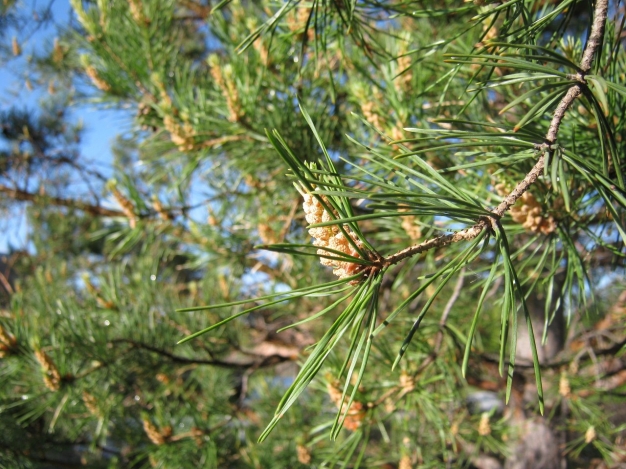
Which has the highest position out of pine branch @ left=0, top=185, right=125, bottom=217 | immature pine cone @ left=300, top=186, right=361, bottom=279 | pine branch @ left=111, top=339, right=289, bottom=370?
immature pine cone @ left=300, top=186, right=361, bottom=279

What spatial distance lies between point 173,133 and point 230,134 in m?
0.08

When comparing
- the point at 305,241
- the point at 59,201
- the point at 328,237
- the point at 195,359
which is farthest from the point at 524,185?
the point at 59,201

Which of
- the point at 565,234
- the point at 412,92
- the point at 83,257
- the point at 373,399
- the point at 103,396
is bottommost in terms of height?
the point at 83,257

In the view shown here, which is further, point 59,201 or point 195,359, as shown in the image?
point 59,201

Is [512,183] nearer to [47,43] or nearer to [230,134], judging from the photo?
[230,134]

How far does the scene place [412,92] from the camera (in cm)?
63

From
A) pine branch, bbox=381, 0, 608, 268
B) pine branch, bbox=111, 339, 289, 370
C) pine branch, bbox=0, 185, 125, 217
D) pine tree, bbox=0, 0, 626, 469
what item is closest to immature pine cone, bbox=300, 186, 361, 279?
pine branch, bbox=381, 0, 608, 268

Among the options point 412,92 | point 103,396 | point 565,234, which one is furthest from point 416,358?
point 103,396

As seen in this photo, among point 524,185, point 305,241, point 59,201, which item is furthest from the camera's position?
point 59,201

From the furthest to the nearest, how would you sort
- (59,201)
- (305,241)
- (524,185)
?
(59,201) < (305,241) < (524,185)

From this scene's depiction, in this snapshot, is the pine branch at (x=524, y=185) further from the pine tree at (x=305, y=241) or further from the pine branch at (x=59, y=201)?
the pine branch at (x=59, y=201)

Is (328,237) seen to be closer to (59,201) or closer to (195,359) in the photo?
(195,359)

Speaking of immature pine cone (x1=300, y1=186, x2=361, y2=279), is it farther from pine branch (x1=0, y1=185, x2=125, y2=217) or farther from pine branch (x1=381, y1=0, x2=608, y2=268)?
pine branch (x1=0, y1=185, x2=125, y2=217)

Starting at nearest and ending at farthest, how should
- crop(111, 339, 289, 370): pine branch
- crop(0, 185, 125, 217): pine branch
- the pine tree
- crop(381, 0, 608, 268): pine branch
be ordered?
crop(381, 0, 608, 268): pine branch → the pine tree → crop(111, 339, 289, 370): pine branch → crop(0, 185, 125, 217): pine branch
